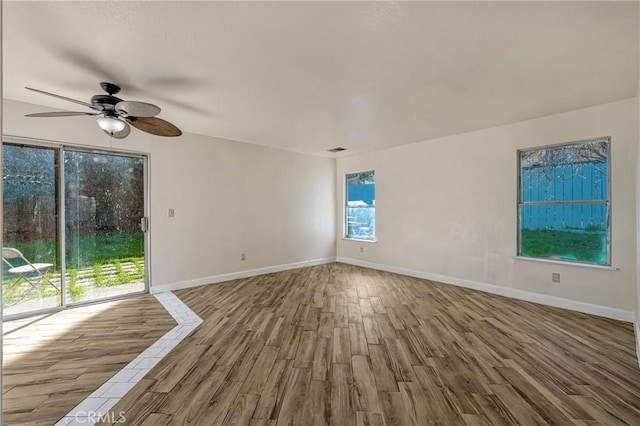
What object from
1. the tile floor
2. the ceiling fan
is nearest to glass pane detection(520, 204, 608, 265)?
the tile floor

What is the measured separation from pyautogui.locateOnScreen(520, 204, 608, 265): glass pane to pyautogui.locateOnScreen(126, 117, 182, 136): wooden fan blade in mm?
4694

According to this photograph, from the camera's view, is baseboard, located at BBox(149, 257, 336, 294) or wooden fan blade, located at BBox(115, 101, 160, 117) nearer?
wooden fan blade, located at BBox(115, 101, 160, 117)

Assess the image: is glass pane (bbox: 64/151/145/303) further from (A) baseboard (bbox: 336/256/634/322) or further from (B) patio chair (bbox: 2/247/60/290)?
(A) baseboard (bbox: 336/256/634/322)

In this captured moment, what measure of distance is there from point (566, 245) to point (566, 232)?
0.17 metres

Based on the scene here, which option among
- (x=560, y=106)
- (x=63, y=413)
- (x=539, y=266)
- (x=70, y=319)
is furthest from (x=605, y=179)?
(x=70, y=319)

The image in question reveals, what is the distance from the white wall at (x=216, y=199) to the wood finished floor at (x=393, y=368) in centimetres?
128

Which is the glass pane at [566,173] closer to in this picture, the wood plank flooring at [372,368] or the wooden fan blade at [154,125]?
the wood plank flooring at [372,368]

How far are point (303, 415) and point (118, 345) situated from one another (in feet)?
6.63

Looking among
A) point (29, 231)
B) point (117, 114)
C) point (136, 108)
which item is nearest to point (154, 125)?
point (117, 114)

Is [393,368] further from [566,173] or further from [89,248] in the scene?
[89,248]

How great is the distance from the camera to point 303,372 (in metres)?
2.40

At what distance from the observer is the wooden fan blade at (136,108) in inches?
102

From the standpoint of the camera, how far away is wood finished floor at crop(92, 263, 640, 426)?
6.45 ft

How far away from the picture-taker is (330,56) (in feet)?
8.43
